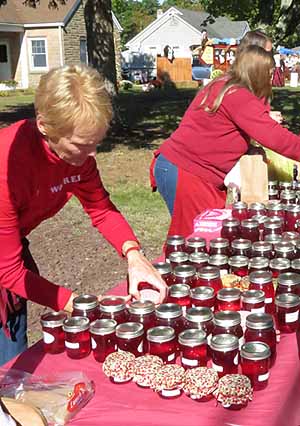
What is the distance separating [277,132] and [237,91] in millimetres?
316

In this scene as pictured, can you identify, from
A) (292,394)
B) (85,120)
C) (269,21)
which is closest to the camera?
(292,394)

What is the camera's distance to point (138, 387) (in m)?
1.85

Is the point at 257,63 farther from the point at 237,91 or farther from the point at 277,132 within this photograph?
the point at 277,132

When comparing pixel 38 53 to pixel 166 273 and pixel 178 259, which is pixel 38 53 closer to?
Answer: pixel 178 259

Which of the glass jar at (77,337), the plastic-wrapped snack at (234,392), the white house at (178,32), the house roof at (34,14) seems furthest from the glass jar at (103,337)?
the white house at (178,32)

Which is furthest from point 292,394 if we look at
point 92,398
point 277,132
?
point 277,132

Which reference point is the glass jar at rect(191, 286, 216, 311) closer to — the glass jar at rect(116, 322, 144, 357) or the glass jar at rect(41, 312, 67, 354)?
the glass jar at rect(116, 322, 144, 357)

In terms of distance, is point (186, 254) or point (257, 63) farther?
point (257, 63)

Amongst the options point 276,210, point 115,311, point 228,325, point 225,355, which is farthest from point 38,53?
point 225,355

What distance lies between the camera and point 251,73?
3619 mm

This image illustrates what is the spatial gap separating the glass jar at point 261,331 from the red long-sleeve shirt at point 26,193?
625mm

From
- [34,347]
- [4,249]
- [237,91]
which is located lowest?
[34,347]

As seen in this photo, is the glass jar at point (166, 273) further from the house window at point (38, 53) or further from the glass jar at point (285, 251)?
the house window at point (38, 53)

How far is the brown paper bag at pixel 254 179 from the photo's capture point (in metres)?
3.64
